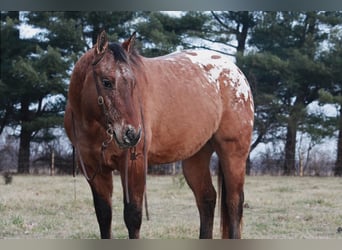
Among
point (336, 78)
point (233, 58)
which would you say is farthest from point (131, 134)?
point (336, 78)

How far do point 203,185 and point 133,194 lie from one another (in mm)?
825

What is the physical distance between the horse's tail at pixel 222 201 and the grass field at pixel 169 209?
17 cm

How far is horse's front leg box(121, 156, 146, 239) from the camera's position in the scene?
2.92 metres

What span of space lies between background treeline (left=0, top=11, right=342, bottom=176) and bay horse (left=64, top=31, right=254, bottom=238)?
1107 mm

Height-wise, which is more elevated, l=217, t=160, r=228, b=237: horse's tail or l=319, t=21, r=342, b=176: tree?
l=319, t=21, r=342, b=176: tree

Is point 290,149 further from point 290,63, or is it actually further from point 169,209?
point 169,209

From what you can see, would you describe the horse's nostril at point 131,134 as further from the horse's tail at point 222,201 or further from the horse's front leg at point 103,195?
the horse's tail at point 222,201

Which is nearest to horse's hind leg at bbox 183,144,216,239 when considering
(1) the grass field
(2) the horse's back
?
(1) the grass field

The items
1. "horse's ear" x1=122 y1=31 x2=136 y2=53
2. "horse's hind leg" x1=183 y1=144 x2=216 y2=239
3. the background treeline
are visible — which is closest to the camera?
"horse's ear" x1=122 y1=31 x2=136 y2=53

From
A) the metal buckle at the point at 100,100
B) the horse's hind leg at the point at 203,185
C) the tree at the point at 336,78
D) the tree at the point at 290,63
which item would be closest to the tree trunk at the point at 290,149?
the tree at the point at 290,63

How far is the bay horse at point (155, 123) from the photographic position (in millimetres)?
2781

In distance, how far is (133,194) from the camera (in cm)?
294

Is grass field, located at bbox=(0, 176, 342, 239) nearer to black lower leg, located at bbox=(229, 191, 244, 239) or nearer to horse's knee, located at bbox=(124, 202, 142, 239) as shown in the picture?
black lower leg, located at bbox=(229, 191, 244, 239)

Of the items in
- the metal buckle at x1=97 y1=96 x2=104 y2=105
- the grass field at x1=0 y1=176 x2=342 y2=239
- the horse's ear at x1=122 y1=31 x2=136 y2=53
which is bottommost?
the grass field at x1=0 y1=176 x2=342 y2=239
